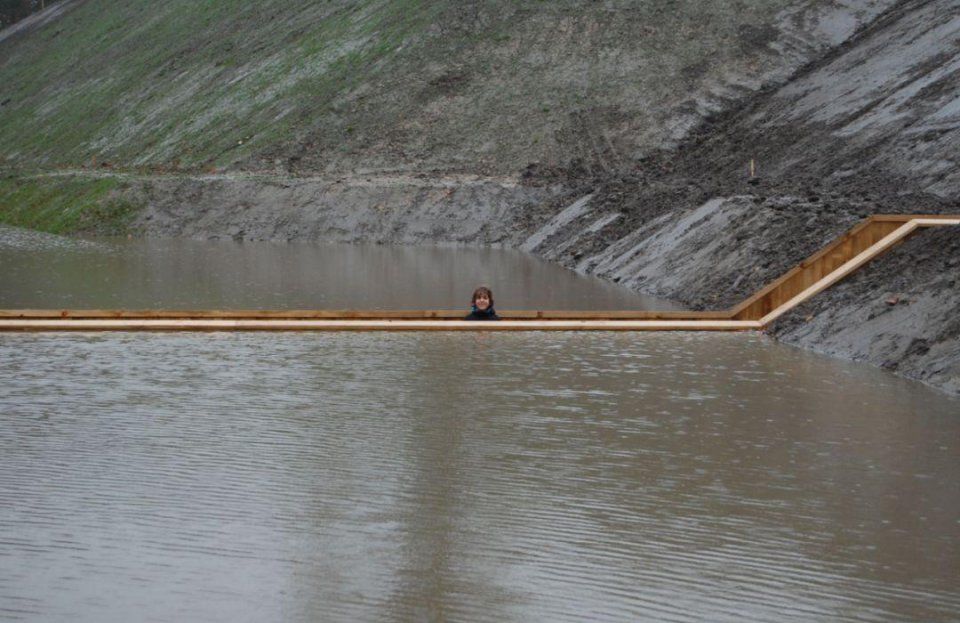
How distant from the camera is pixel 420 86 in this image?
5231cm

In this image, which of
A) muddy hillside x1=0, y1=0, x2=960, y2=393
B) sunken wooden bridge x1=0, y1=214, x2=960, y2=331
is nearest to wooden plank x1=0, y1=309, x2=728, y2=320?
sunken wooden bridge x1=0, y1=214, x2=960, y2=331

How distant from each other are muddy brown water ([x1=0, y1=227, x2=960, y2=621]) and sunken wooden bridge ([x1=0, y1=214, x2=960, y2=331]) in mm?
2897

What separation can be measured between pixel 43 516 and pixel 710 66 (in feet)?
141

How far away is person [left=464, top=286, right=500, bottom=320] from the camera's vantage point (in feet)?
71.7

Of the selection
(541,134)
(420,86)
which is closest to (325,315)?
(541,134)

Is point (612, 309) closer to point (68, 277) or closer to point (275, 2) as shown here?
point (68, 277)

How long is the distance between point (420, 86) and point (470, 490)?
138 ft

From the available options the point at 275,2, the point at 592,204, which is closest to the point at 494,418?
the point at 592,204

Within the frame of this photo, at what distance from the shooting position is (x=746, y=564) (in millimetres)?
9484

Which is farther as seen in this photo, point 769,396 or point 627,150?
point 627,150

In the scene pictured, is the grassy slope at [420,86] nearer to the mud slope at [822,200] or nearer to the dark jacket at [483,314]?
→ the mud slope at [822,200]

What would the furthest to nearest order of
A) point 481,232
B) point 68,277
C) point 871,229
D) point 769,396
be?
1. point 481,232
2. point 68,277
3. point 871,229
4. point 769,396

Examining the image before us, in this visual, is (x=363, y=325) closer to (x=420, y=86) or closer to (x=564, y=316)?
(x=564, y=316)

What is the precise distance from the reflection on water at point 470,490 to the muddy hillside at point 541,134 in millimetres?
9771
